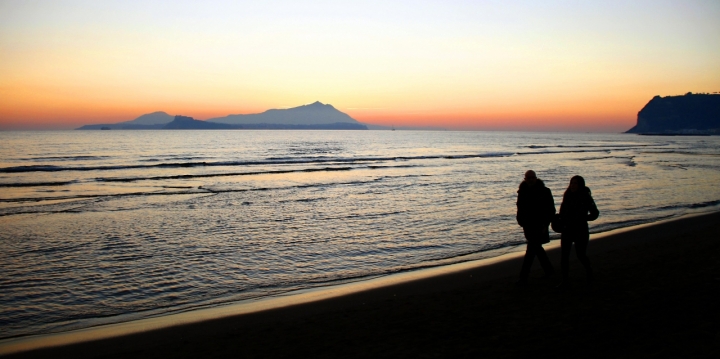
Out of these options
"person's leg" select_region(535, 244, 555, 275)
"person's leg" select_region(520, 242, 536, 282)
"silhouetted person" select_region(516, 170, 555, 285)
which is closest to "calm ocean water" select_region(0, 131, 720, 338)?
"person's leg" select_region(535, 244, 555, 275)

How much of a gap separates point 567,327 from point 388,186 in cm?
2146

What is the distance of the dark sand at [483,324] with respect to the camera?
17.5ft

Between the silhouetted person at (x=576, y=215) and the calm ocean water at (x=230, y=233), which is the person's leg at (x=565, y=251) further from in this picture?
the calm ocean water at (x=230, y=233)

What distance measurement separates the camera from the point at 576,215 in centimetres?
739

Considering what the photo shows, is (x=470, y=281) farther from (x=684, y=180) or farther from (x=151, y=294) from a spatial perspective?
(x=684, y=180)

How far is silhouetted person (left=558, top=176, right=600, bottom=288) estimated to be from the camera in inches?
289

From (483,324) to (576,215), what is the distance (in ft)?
8.25

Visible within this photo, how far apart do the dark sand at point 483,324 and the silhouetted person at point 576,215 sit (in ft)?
2.29

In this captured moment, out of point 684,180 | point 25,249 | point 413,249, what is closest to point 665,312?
point 413,249

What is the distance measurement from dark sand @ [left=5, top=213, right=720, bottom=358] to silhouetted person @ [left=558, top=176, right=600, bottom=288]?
700 mm

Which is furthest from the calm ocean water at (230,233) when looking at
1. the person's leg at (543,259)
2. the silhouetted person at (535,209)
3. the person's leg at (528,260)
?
the silhouetted person at (535,209)

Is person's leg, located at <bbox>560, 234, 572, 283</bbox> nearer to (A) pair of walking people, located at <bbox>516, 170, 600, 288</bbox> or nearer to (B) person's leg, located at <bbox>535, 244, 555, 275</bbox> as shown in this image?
(A) pair of walking people, located at <bbox>516, 170, 600, 288</bbox>

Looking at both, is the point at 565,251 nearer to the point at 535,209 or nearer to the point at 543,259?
the point at 543,259

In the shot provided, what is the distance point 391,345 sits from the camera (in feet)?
18.4
